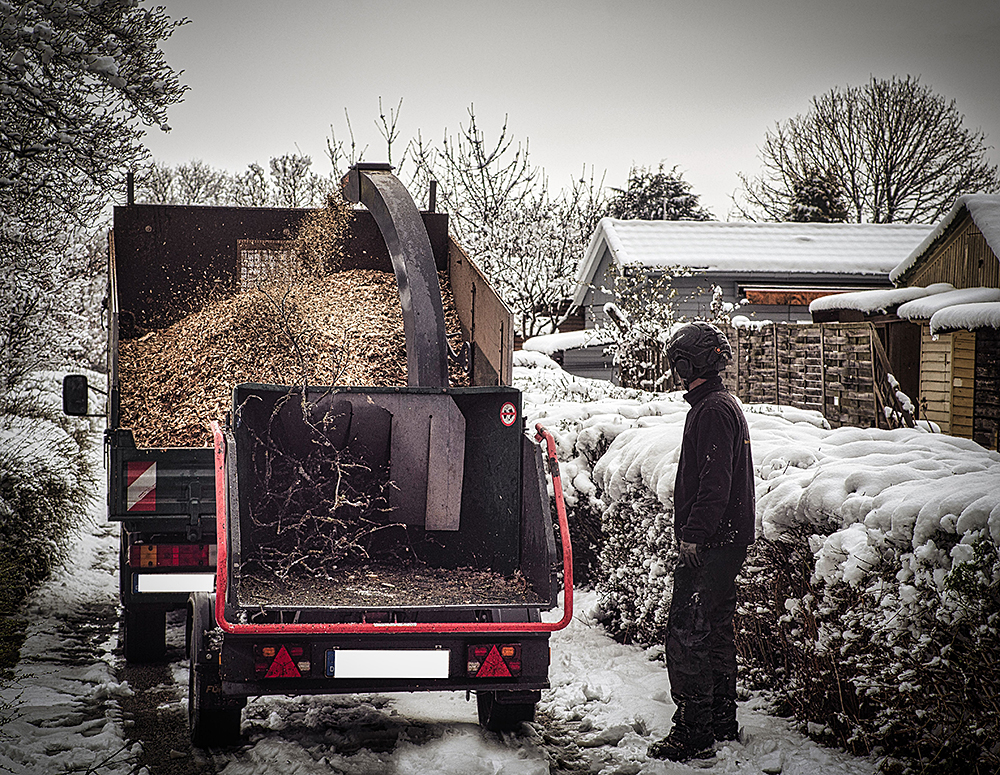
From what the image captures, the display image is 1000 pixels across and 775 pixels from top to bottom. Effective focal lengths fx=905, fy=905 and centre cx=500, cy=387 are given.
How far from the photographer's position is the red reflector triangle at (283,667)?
3.76 m

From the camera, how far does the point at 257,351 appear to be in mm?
6164

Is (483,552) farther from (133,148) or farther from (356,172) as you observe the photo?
(133,148)

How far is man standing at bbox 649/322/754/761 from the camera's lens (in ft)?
13.5

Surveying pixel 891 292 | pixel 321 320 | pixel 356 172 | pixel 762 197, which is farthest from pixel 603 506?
pixel 762 197

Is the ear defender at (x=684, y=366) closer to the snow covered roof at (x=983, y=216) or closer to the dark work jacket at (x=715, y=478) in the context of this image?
the dark work jacket at (x=715, y=478)

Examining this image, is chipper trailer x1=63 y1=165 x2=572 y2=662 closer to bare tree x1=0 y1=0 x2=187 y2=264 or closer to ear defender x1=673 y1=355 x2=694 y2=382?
ear defender x1=673 y1=355 x2=694 y2=382

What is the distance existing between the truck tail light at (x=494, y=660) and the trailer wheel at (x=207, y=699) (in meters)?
1.06

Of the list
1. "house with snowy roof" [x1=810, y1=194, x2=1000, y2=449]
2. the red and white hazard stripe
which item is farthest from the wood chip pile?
"house with snowy roof" [x1=810, y1=194, x2=1000, y2=449]

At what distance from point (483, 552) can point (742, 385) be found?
1135cm

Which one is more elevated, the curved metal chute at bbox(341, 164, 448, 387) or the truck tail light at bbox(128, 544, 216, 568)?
the curved metal chute at bbox(341, 164, 448, 387)

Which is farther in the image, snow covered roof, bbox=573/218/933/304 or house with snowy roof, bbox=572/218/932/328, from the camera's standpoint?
snow covered roof, bbox=573/218/933/304

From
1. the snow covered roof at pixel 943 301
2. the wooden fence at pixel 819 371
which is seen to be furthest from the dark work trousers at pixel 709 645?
the snow covered roof at pixel 943 301

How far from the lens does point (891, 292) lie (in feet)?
52.1

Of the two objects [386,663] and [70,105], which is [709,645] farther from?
[70,105]
